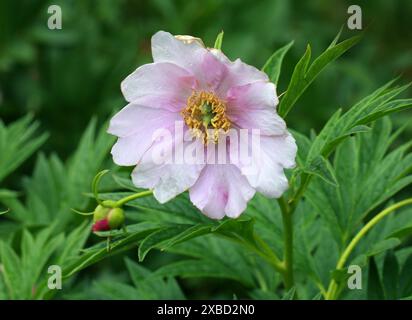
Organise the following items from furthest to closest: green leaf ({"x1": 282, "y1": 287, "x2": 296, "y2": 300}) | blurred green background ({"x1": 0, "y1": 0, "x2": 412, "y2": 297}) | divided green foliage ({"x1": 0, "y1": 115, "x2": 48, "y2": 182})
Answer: blurred green background ({"x1": 0, "y1": 0, "x2": 412, "y2": 297}) → divided green foliage ({"x1": 0, "y1": 115, "x2": 48, "y2": 182}) → green leaf ({"x1": 282, "y1": 287, "x2": 296, "y2": 300})

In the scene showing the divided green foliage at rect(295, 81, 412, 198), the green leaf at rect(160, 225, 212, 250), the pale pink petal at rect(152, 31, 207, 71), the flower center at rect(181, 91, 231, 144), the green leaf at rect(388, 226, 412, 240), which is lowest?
the green leaf at rect(160, 225, 212, 250)

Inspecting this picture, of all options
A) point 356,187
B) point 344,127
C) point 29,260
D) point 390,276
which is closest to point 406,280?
point 390,276

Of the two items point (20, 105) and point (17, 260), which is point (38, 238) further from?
point (20, 105)

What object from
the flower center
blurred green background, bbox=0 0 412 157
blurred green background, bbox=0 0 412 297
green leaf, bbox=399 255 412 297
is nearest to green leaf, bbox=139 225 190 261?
the flower center

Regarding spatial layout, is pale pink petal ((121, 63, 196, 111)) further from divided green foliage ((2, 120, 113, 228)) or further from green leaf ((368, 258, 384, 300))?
divided green foliage ((2, 120, 113, 228))

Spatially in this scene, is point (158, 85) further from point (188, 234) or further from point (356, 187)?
point (356, 187)

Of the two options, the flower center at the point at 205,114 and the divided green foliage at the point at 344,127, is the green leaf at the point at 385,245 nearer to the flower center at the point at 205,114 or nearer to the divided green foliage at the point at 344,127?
the divided green foliage at the point at 344,127

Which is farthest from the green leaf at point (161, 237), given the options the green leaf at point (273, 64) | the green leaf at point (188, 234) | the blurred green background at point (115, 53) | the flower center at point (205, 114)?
the blurred green background at point (115, 53)
